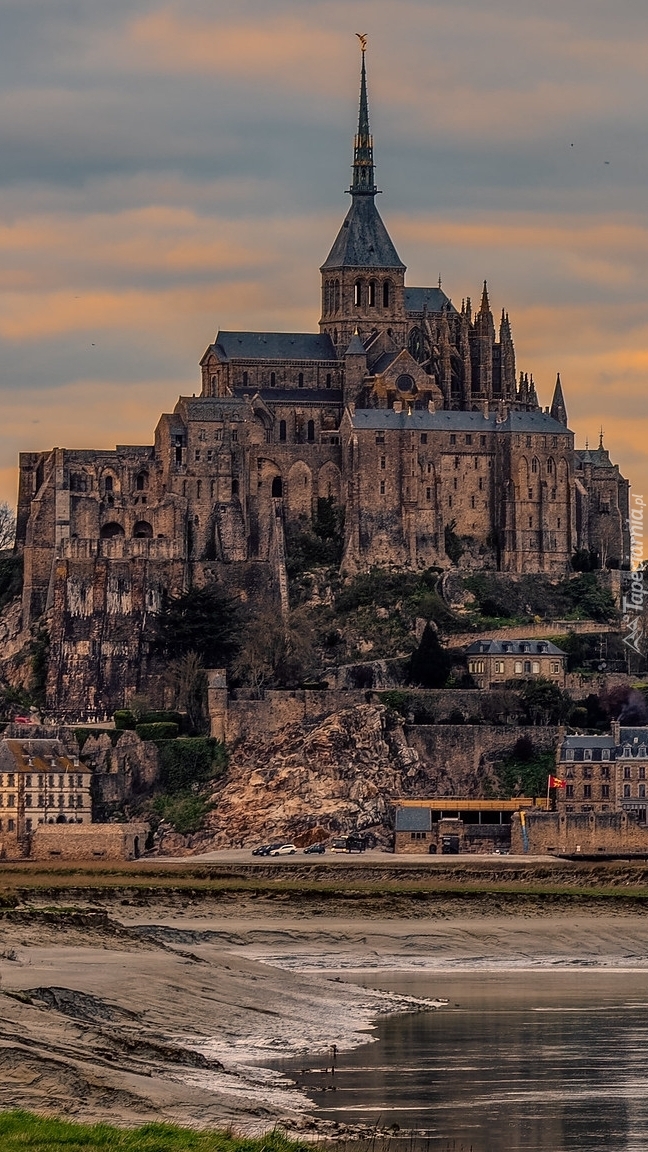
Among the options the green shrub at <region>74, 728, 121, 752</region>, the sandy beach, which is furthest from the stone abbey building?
the sandy beach

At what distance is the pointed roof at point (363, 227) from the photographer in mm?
109250

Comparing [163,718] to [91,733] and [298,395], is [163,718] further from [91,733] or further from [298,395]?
[298,395]

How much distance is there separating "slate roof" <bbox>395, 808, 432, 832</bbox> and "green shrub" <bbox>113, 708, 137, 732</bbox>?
489 inches

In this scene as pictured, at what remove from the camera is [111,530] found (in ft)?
332

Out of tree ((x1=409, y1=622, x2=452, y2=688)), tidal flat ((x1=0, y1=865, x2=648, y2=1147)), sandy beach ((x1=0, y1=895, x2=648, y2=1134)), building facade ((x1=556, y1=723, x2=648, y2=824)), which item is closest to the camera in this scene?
sandy beach ((x1=0, y1=895, x2=648, y2=1134))

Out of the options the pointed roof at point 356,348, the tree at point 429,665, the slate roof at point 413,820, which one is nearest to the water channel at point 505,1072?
the slate roof at point 413,820

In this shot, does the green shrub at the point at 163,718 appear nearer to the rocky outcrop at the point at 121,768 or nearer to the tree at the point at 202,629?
the rocky outcrop at the point at 121,768

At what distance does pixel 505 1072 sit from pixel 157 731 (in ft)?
180

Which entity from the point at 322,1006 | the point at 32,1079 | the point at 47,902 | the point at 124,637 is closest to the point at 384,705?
the point at 124,637

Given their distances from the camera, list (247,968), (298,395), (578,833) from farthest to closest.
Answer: (298,395) → (578,833) → (247,968)

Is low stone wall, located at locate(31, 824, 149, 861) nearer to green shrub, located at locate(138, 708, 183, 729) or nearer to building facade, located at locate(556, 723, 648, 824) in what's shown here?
green shrub, located at locate(138, 708, 183, 729)

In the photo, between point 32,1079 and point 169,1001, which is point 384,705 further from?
point 32,1079

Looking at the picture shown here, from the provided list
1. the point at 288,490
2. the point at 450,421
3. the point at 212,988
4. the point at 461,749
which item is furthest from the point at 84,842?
the point at 212,988

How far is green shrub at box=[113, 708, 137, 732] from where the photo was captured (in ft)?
299
